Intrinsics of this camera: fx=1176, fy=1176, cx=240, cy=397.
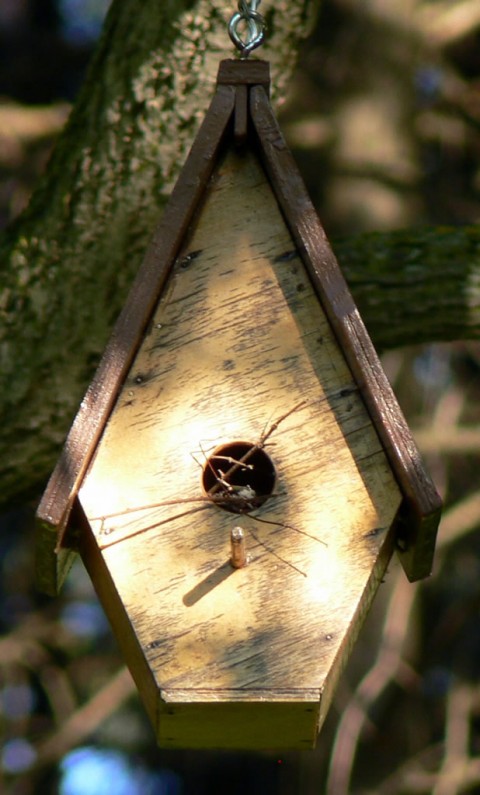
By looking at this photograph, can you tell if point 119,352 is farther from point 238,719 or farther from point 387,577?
point 387,577

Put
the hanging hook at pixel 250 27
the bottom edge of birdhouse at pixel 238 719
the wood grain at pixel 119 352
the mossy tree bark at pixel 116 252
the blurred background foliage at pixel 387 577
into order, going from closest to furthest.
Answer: the bottom edge of birdhouse at pixel 238 719, the wood grain at pixel 119 352, the hanging hook at pixel 250 27, the mossy tree bark at pixel 116 252, the blurred background foliage at pixel 387 577

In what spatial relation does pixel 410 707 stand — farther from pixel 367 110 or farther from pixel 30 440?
pixel 30 440

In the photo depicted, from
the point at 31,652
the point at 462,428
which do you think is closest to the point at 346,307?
the point at 462,428

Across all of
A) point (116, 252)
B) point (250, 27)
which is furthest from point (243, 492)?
point (116, 252)

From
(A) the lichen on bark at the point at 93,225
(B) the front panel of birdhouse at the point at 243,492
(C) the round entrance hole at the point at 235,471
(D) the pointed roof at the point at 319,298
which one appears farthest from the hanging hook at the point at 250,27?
(A) the lichen on bark at the point at 93,225

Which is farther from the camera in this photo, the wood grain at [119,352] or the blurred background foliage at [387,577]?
the blurred background foliage at [387,577]

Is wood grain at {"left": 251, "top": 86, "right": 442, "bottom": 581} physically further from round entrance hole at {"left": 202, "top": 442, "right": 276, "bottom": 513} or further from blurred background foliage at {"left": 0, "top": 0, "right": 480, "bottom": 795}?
blurred background foliage at {"left": 0, "top": 0, "right": 480, "bottom": 795}

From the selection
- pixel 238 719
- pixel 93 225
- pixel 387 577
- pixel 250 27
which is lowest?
pixel 387 577

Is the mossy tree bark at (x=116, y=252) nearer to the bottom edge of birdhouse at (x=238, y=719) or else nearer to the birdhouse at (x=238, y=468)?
the birdhouse at (x=238, y=468)
